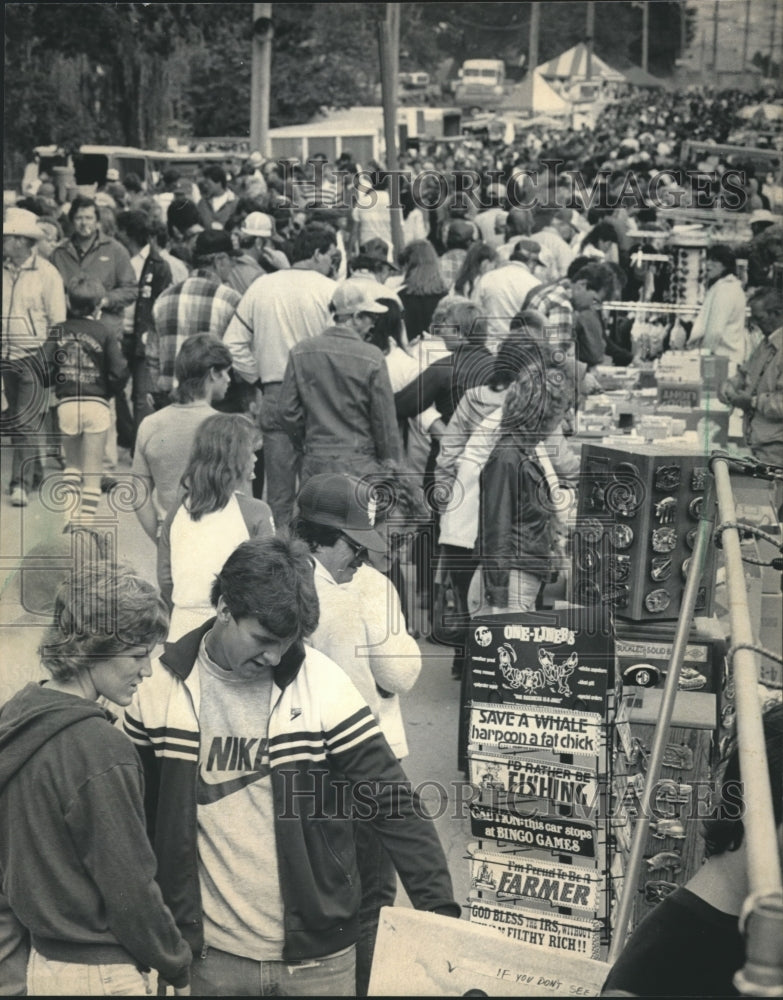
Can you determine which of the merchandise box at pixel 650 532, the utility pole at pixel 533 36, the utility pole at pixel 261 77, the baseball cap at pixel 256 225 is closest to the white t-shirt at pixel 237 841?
the merchandise box at pixel 650 532

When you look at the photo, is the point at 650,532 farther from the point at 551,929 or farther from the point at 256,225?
the point at 256,225

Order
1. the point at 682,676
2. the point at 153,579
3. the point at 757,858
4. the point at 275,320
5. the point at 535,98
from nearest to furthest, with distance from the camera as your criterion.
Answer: the point at 757,858
the point at 682,676
the point at 153,579
the point at 275,320
the point at 535,98

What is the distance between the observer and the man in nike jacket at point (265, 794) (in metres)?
3.09

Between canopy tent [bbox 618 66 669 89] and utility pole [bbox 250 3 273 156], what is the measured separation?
10.1ft

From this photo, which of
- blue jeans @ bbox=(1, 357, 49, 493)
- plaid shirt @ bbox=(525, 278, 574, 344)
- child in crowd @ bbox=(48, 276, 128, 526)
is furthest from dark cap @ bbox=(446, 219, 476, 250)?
blue jeans @ bbox=(1, 357, 49, 493)

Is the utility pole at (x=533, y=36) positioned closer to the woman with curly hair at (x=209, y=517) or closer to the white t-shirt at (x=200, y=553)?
the woman with curly hair at (x=209, y=517)

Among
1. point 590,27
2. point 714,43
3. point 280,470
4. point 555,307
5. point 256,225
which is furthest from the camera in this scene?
point 590,27

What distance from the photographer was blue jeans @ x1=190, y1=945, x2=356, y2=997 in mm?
3145

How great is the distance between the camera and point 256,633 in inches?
121

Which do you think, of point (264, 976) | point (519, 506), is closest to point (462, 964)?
point (264, 976)

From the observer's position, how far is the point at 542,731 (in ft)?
13.0

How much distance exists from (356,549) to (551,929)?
118 cm

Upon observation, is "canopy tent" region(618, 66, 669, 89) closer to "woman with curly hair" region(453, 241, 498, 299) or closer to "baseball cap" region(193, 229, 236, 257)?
"woman with curly hair" region(453, 241, 498, 299)

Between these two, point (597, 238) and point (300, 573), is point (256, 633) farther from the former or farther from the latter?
point (597, 238)
